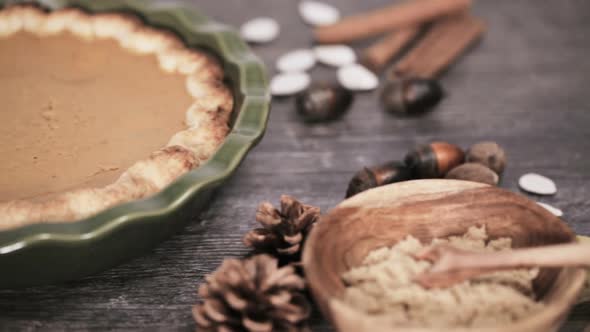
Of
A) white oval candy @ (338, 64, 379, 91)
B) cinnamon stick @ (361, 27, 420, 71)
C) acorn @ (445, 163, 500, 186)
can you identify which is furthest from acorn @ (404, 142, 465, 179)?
cinnamon stick @ (361, 27, 420, 71)

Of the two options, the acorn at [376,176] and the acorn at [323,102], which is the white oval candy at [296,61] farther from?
the acorn at [376,176]

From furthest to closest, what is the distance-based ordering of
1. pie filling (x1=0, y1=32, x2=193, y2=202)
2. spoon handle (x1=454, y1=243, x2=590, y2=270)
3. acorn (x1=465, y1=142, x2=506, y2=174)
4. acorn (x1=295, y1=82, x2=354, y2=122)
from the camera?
1. acorn (x1=295, y1=82, x2=354, y2=122)
2. acorn (x1=465, y1=142, x2=506, y2=174)
3. pie filling (x1=0, y1=32, x2=193, y2=202)
4. spoon handle (x1=454, y1=243, x2=590, y2=270)

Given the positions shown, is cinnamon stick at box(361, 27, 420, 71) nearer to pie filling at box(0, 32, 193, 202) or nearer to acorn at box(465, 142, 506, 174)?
acorn at box(465, 142, 506, 174)

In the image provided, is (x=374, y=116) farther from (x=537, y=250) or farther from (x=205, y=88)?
(x=537, y=250)

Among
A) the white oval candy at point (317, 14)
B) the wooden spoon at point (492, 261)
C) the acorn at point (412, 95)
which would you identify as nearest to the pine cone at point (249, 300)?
the wooden spoon at point (492, 261)

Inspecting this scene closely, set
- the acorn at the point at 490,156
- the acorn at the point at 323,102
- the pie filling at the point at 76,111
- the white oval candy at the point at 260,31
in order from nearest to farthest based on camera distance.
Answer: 1. the pie filling at the point at 76,111
2. the acorn at the point at 490,156
3. the acorn at the point at 323,102
4. the white oval candy at the point at 260,31

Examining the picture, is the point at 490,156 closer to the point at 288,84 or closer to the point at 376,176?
the point at 376,176

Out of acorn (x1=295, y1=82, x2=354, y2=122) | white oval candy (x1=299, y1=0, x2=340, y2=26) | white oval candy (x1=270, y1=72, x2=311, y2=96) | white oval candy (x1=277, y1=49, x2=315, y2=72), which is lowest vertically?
acorn (x1=295, y1=82, x2=354, y2=122)
